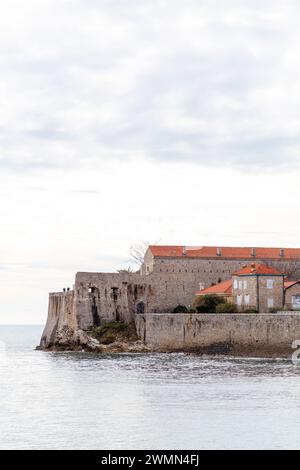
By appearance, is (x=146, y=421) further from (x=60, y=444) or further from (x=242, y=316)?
(x=242, y=316)

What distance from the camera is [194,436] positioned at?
2678 centimetres

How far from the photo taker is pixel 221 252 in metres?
68.9

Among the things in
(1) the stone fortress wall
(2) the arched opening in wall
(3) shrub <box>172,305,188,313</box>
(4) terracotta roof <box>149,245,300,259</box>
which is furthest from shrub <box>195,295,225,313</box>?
(4) terracotta roof <box>149,245,300,259</box>

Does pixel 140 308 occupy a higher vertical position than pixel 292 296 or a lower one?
lower

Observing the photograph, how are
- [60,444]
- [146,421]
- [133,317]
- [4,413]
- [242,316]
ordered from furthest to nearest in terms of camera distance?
[133,317]
[242,316]
[4,413]
[146,421]
[60,444]

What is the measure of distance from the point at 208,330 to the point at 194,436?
2799cm

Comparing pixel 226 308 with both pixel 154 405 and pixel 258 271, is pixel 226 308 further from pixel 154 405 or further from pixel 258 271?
pixel 154 405

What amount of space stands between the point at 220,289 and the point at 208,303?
2338 millimetres

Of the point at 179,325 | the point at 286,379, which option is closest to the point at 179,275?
the point at 179,325

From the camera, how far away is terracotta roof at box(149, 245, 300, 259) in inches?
2680

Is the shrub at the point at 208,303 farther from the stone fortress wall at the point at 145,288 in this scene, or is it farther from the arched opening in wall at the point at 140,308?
the arched opening in wall at the point at 140,308

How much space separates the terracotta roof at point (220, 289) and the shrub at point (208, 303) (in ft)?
2.36

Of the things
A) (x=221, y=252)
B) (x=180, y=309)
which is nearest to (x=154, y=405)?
(x=180, y=309)
